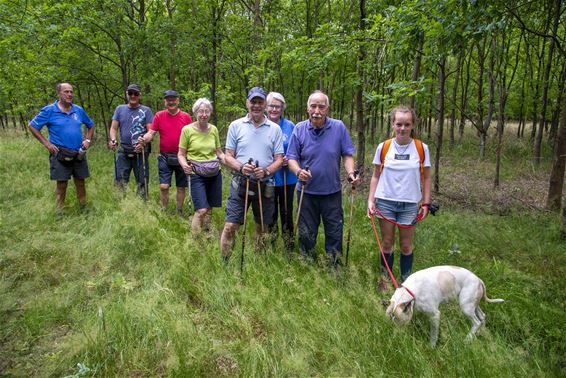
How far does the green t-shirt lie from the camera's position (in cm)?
498

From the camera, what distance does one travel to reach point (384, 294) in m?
3.62

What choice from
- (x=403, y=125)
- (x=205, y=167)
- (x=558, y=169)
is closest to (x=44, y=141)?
(x=205, y=167)

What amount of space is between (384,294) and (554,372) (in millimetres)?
1404

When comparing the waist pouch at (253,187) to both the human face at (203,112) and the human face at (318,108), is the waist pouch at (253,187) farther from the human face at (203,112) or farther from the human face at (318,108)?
the human face at (203,112)

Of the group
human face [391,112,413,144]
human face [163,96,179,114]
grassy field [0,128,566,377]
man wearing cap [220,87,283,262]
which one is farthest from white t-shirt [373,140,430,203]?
human face [163,96,179,114]

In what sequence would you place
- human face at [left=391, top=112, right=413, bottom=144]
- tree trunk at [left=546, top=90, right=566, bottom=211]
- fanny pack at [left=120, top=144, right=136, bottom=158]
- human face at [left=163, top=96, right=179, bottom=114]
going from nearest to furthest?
human face at [left=391, top=112, right=413, bottom=144] → human face at [left=163, top=96, right=179, bottom=114] → fanny pack at [left=120, top=144, right=136, bottom=158] → tree trunk at [left=546, top=90, right=566, bottom=211]

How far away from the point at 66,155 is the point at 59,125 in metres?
0.48

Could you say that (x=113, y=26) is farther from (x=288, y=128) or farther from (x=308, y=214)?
(x=308, y=214)

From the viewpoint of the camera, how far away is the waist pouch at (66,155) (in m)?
5.74

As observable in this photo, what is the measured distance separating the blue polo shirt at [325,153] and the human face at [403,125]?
53 cm

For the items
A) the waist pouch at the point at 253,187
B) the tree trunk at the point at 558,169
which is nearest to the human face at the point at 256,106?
the waist pouch at the point at 253,187

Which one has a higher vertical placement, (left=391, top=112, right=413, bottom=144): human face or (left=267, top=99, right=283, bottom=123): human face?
(left=267, top=99, right=283, bottom=123): human face

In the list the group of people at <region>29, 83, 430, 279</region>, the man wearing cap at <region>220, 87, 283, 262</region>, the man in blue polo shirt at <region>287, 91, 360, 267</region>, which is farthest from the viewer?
the man wearing cap at <region>220, 87, 283, 262</region>

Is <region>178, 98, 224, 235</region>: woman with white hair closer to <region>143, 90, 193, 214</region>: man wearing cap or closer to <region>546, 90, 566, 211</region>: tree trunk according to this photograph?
<region>143, 90, 193, 214</region>: man wearing cap
